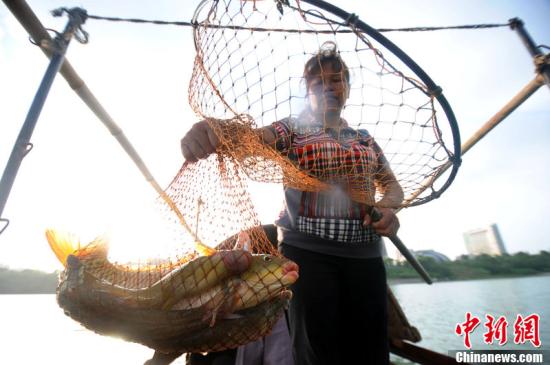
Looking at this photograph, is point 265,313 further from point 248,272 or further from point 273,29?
point 273,29

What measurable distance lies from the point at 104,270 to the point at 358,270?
1.68 metres

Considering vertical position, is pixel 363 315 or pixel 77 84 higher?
pixel 77 84

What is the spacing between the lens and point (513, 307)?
95.3ft

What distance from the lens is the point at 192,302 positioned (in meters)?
1.29

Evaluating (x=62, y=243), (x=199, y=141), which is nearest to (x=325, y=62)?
(x=199, y=141)

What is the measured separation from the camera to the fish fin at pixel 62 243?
177cm

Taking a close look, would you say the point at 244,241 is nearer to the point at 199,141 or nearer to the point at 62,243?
the point at 199,141

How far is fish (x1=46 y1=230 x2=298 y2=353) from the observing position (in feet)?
3.94

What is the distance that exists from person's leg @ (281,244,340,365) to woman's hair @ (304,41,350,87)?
47.6 inches

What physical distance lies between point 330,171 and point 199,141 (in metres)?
0.85

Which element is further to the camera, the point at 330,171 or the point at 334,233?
the point at 334,233

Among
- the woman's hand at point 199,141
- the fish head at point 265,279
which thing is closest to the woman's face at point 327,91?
the woman's hand at point 199,141

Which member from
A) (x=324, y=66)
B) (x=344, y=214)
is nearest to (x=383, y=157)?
(x=344, y=214)

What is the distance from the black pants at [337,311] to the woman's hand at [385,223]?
26cm
